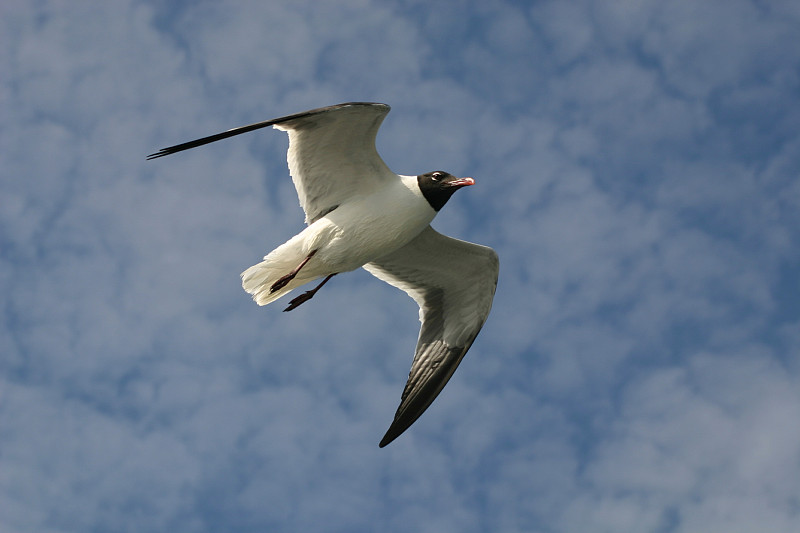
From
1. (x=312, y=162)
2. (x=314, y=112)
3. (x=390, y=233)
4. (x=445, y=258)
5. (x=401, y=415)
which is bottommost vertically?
(x=401, y=415)

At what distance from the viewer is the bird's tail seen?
12.1 meters

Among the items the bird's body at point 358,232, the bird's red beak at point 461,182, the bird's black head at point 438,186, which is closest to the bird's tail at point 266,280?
the bird's body at point 358,232

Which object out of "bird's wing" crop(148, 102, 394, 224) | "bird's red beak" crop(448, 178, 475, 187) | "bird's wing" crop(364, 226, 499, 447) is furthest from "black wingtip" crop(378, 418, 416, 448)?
"bird's red beak" crop(448, 178, 475, 187)

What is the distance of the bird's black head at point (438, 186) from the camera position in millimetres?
11797

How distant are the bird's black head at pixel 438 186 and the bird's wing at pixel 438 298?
119 cm

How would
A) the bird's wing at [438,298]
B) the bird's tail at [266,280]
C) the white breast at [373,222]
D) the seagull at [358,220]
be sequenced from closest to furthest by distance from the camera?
1. the seagull at [358,220]
2. the white breast at [373,222]
3. the bird's tail at [266,280]
4. the bird's wing at [438,298]

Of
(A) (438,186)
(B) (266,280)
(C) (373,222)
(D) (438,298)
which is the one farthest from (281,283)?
(D) (438,298)

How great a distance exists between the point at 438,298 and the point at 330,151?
337 cm

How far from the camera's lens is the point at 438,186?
11797 mm

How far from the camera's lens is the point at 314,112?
1082cm

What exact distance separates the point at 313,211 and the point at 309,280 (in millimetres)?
1040

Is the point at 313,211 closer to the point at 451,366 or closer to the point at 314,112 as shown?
the point at 314,112

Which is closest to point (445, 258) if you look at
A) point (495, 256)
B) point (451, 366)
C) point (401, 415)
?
point (495, 256)

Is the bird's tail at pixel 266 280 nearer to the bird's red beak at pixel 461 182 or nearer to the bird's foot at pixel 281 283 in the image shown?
the bird's foot at pixel 281 283
